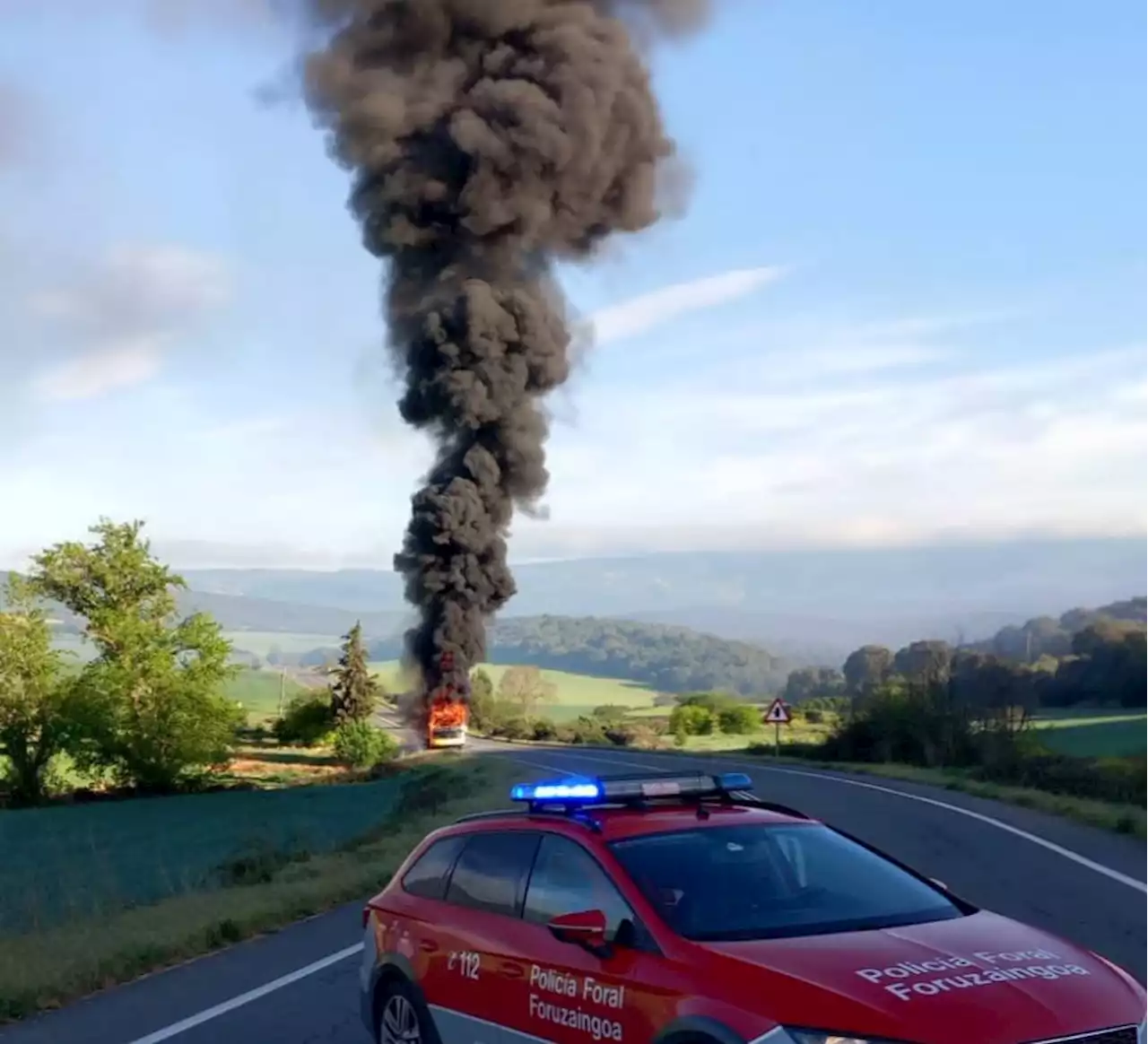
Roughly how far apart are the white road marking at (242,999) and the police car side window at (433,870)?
1839 millimetres

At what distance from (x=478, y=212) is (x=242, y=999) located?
112 ft

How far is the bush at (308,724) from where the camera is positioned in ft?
208

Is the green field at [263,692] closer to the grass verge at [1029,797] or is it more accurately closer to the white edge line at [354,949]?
the grass verge at [1029,797]

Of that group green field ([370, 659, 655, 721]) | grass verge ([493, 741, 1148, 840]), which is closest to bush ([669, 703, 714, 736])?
green field ([370, 659, 655, 721])

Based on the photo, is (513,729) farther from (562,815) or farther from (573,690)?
(562,815)

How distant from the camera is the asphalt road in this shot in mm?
7461

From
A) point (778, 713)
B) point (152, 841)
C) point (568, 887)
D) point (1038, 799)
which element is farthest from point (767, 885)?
point (778, 713)

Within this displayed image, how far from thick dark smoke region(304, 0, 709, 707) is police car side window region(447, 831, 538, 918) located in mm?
34674

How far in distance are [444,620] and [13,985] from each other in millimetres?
36916

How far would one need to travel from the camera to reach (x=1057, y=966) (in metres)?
4.37

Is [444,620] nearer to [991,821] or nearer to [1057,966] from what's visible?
[991,821]

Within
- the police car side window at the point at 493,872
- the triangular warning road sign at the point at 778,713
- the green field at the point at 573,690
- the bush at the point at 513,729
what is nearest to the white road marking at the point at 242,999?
the police car side window at the point at 493,872

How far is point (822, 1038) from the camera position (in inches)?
158

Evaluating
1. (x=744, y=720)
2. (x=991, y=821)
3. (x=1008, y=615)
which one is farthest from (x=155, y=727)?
(x=1008, y=615)
